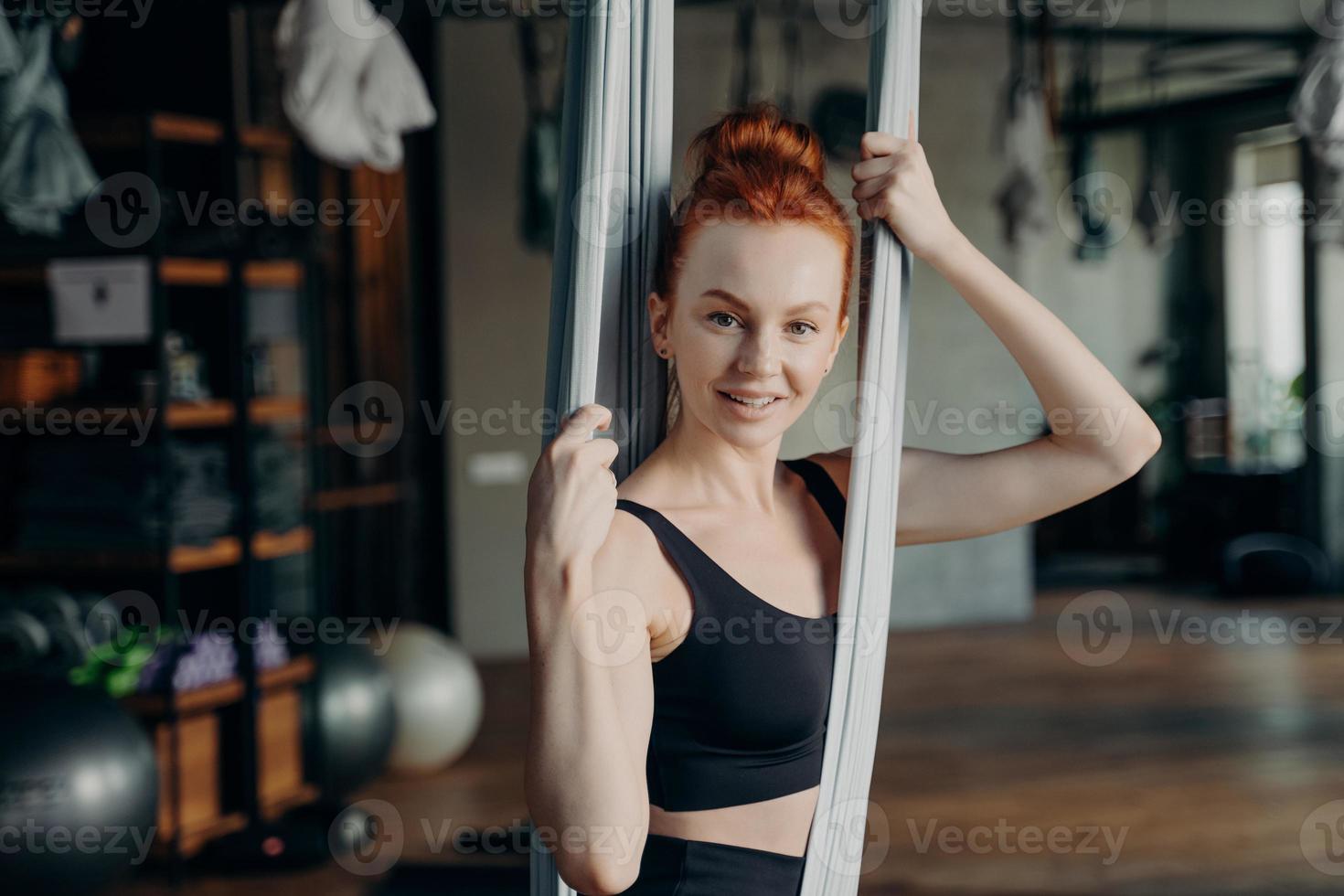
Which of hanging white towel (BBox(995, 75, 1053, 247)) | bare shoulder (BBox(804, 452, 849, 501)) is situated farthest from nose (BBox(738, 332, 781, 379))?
hanging white towel (BBox(995, 75, 1053, 247))

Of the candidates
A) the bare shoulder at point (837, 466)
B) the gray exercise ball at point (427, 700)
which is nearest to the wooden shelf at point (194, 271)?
the gray exercise ball at point (427, 700)

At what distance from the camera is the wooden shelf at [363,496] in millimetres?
5422

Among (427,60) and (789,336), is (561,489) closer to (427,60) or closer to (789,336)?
(789,336)

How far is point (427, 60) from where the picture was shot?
6.09 metres

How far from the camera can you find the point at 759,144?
3.78 feet

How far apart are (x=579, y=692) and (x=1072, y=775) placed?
3538mm

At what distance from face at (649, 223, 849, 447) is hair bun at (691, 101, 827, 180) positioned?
0.07 metres

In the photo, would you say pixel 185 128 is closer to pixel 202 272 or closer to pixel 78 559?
pixel 202 272

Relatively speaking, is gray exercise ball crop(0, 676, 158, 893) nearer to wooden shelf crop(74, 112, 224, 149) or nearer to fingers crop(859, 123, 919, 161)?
wooden shelf crop(74, 112, 224, 149)

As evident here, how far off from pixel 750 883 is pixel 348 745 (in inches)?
115

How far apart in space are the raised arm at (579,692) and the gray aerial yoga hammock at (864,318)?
100mm

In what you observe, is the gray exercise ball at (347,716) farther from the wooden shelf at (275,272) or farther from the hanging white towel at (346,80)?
the hanging white towel at (346,80)

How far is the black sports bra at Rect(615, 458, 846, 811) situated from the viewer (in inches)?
44.0

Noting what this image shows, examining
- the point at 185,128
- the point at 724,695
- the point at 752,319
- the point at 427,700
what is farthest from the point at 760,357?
the point at 427,700
